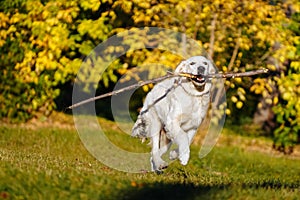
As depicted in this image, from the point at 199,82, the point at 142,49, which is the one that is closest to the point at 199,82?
the point at 199,82

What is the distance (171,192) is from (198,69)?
8.57 ft

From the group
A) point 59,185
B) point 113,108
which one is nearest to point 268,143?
point 113,108

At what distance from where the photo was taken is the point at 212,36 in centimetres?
1436

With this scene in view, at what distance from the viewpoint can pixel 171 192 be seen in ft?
18.7

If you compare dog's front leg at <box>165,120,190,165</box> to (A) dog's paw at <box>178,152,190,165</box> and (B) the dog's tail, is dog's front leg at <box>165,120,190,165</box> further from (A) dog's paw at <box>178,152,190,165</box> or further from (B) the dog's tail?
(B) the dog's tail

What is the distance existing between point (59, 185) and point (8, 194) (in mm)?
394

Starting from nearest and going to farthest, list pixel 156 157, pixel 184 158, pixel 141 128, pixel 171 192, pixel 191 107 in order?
pixel 171 192 < pixel 184 158 < pixel 191 107 < pixel 156 157 < pixel 141 128

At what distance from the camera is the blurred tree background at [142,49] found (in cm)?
1407

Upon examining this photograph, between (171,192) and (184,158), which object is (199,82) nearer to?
(184,158)

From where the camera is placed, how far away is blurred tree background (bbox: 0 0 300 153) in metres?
14.1

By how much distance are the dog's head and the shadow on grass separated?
2.14 metres

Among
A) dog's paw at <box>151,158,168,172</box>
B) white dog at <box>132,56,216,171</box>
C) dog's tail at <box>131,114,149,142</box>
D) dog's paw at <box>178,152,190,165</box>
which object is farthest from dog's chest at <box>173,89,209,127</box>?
dog's tail at <box>131,114,149,142</box>

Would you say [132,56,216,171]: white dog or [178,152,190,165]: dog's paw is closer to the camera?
[178,152,190,165]: dog's paw

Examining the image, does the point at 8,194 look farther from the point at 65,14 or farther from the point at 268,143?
the point at 268,143
